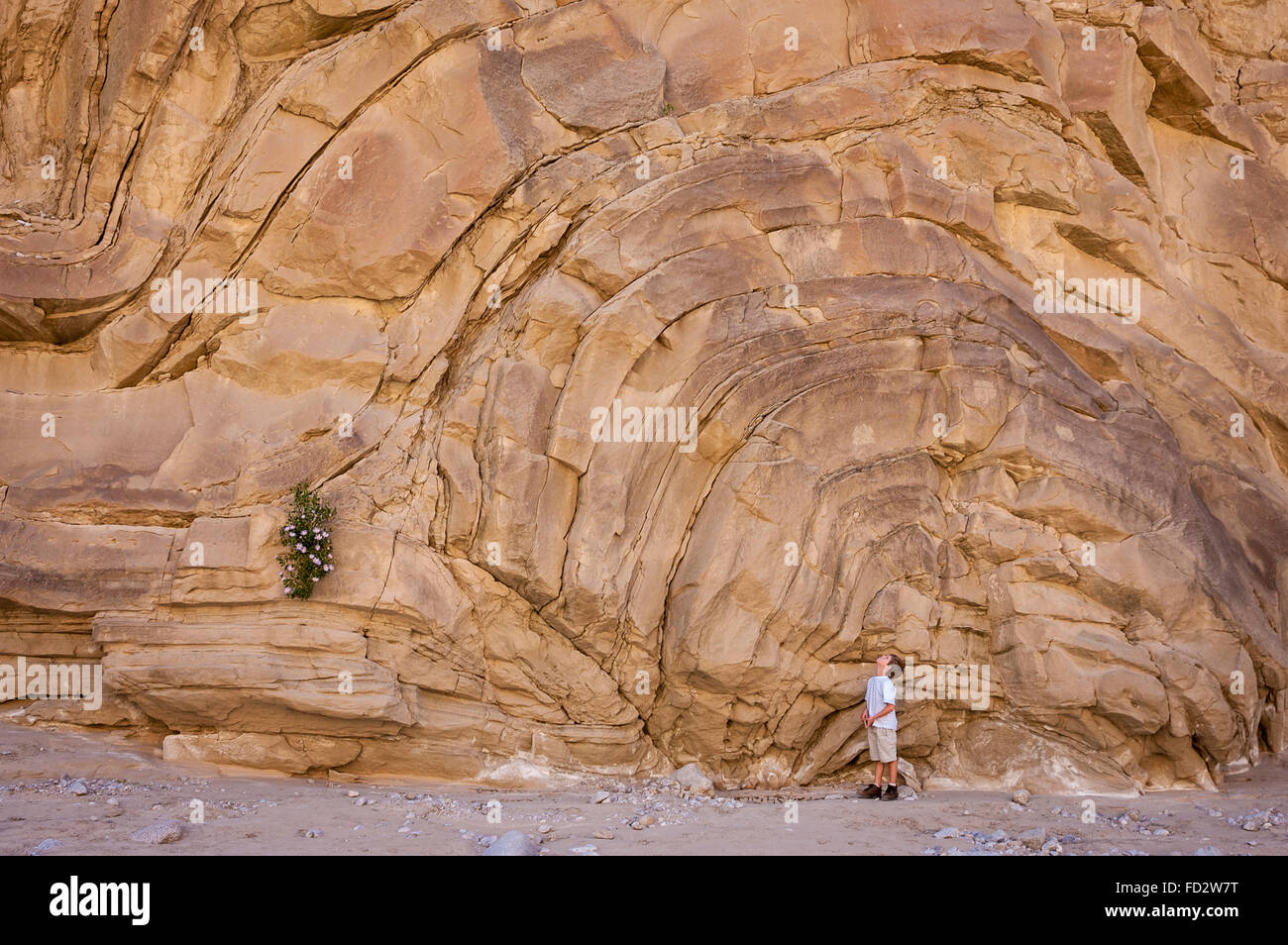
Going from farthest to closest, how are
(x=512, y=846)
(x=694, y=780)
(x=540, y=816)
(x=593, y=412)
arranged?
1. (x=593, y=412)
2. (x=694, y=780)
3. (x=540, y=816)
4. (x=512, y=846)

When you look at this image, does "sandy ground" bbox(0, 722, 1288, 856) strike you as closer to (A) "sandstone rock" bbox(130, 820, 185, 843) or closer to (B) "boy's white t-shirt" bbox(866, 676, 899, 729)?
(A) "sandstone rock" bbox(130, 820, 185, 843)

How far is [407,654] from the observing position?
11.1m

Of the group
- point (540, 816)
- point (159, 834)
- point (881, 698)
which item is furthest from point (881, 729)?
point (159, 834)

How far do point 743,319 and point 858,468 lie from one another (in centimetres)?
211

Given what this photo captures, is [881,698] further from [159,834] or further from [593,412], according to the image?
[159,834]

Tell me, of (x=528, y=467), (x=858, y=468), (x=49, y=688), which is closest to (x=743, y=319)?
(x=858, y=468)

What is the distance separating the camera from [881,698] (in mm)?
11047

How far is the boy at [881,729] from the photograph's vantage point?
10938 millimetres

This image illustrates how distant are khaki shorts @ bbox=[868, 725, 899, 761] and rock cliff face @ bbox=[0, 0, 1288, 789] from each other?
0.87m

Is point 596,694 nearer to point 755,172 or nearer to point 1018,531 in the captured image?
point 1018,531

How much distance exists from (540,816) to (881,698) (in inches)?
151

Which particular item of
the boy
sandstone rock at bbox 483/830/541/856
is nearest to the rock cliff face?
the boy

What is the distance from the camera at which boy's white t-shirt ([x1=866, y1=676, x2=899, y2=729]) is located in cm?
1101

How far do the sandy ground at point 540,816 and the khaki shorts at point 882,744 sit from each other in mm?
496
